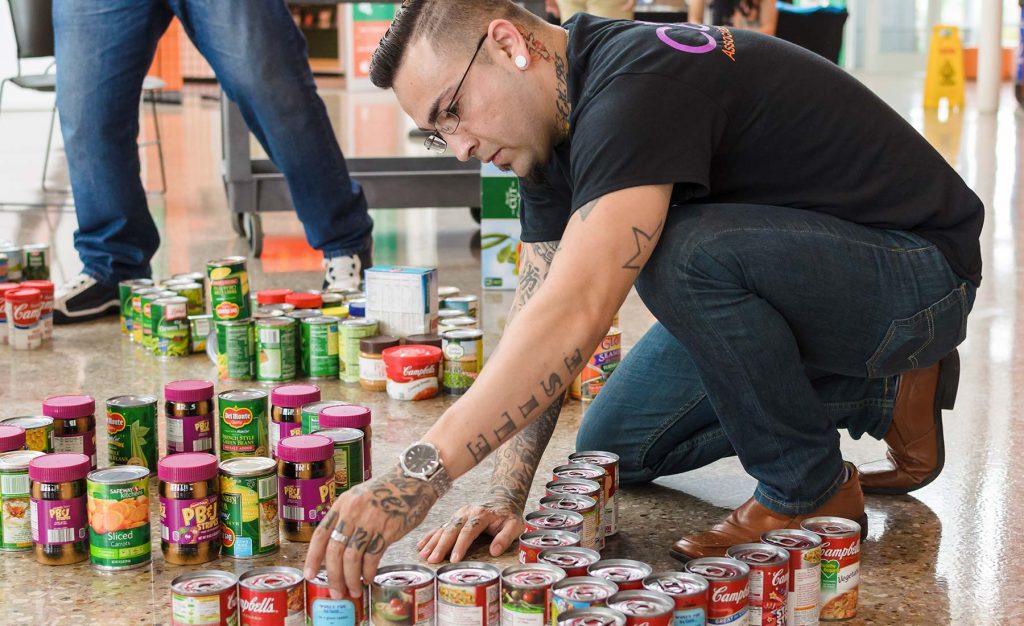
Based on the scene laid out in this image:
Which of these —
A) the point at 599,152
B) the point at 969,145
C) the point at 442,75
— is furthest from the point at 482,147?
the point at 969,145

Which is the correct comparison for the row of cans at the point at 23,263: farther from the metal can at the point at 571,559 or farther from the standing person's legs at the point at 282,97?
the metal can at the point at 571,559

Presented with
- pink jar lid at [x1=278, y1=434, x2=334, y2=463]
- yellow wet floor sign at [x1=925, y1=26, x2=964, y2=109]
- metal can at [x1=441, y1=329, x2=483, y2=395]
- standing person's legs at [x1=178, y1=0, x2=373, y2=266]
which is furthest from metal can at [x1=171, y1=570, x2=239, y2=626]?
yellow wet floor sign at [x1=925, y1=26, x2=964, y2=109]

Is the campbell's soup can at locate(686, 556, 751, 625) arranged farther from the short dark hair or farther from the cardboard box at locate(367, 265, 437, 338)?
the cardboard box at locate(367, 265, 437, 338)

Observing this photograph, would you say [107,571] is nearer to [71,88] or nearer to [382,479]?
[382,479]

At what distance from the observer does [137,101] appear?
3.02 metres

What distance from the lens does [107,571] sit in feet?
5.49

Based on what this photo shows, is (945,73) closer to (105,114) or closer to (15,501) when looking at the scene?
(105,114)

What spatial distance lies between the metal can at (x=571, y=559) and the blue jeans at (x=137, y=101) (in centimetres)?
182

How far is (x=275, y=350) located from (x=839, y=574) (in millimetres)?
1431

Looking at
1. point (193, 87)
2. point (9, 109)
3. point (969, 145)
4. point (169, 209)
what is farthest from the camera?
point (193, 87)

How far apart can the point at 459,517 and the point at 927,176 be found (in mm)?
777

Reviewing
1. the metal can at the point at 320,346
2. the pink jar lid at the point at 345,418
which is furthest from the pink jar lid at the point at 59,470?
the metal can at the point at 320,346

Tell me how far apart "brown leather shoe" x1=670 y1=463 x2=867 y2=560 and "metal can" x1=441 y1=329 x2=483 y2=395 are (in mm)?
884

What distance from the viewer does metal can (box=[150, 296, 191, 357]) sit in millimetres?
2828
